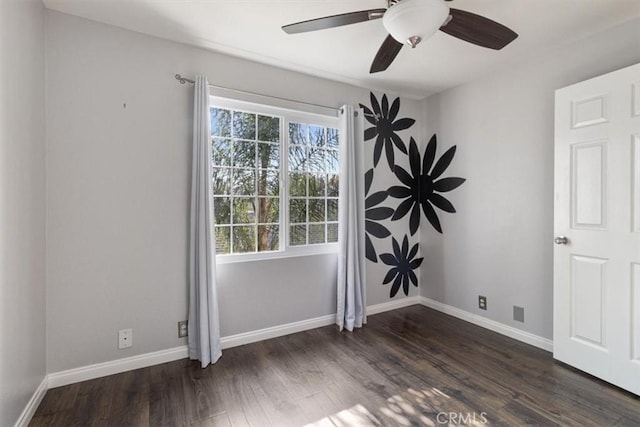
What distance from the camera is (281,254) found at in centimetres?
288

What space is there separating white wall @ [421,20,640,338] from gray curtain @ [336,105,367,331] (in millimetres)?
1077

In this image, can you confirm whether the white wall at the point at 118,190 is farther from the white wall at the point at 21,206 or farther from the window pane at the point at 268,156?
the window pane at the point at 268,156

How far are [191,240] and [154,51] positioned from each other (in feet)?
4.74

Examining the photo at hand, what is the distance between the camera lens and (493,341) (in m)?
2.75

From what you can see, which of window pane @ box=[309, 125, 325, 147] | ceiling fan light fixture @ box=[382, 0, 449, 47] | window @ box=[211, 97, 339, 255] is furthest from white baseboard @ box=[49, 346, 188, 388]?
ceiling fan light fixture @ box=[382, 0, 449, 47]

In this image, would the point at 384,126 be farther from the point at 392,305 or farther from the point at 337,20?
the point at 392,305

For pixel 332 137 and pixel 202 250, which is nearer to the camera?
pixel 202 250

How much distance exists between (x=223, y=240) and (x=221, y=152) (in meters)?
0.74

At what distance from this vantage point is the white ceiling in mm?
1980

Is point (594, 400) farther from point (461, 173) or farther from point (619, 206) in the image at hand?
point (461, 173)

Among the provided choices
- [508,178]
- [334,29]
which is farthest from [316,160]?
[508,178]

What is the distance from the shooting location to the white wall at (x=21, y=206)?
147cm

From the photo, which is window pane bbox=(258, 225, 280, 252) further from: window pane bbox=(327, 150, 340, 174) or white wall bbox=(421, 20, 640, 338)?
white wall bbox=(421, 20, 640, 338)

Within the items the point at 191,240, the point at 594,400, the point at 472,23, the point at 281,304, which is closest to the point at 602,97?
the point at 472,23
